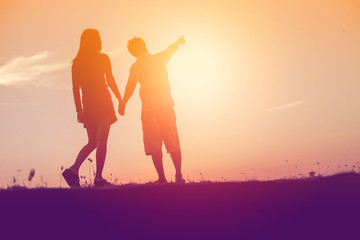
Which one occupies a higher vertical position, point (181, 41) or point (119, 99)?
point (181, 41)

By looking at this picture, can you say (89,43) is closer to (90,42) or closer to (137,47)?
(90,42)

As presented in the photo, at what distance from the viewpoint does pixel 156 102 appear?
426 inches

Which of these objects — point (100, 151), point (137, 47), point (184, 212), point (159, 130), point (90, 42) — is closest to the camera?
point (184, 212)

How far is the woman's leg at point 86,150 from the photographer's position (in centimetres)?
1048

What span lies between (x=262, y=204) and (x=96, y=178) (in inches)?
145

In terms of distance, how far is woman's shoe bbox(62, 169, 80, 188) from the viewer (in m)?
10.3

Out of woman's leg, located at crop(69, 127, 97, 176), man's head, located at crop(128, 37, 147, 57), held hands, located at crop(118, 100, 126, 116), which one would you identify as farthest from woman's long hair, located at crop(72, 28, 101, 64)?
woman's leg, located at crop(69, 127, 97, 176)

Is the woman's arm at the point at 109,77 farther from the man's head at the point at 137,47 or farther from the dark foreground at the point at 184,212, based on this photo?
the dark foreground at the point at 184,212

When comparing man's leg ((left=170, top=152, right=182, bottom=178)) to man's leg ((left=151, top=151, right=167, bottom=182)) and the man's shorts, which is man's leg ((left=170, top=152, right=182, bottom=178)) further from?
man's leg ((left=151, top=151, right=167, bottom=182))

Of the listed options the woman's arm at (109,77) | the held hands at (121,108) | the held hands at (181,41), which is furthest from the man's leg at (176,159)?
the held hands at (181,41)

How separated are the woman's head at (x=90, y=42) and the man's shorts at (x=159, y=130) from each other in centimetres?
172

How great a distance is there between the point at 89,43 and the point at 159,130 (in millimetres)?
2391

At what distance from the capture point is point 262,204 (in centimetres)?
817

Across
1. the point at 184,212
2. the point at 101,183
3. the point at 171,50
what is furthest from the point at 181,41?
the point at 184,212
